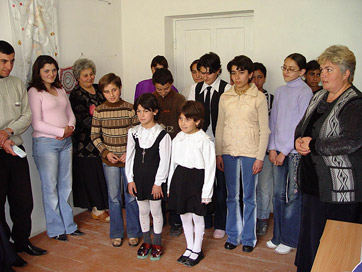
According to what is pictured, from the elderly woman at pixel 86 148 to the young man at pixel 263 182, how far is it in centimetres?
143

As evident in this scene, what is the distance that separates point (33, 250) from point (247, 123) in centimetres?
198

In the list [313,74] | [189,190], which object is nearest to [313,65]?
[313,74]

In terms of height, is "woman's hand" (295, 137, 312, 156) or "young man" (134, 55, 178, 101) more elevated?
"young man" (134, 55, 178, 101)

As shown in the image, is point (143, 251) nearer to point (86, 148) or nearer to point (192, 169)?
point (192, 169)

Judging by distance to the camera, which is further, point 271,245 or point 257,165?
point 271,245

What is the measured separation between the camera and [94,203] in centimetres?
350

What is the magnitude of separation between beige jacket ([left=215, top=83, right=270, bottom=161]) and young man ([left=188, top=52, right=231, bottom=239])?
224 mm

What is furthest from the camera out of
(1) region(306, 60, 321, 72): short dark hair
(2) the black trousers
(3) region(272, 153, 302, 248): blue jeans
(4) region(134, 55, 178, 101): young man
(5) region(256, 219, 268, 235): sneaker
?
(4) region(134, 55, 178, 101): young man

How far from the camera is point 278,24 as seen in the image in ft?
11.7

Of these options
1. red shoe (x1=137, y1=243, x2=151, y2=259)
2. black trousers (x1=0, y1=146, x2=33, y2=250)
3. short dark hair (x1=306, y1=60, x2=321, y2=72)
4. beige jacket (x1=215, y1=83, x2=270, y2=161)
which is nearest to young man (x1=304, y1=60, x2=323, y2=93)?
short dark hair (x1=306, y1=60, x2=321, y2=72)

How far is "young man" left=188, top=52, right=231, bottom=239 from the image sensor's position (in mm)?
2984

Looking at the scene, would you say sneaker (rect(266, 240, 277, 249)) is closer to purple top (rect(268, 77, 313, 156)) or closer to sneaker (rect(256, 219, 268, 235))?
sneaker (rect(256, 219, 268, 235))

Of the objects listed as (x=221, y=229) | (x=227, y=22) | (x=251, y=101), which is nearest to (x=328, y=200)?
(x=251, y=101)

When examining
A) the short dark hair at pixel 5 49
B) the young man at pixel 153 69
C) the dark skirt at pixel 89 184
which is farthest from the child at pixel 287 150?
the short dark hair at pixel 5 49
